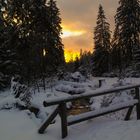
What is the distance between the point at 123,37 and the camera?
52312 millimetres

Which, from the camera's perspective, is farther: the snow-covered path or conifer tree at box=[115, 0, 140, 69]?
conifer tree at box=[115, 0, 140, 69]

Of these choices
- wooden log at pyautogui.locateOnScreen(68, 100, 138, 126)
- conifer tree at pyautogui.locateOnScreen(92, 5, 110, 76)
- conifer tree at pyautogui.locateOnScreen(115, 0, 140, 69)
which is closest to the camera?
wooden log at pyautogui.locateOnScreen(68, 100, 138, 126)

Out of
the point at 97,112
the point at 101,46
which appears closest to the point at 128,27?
the point at 101,46

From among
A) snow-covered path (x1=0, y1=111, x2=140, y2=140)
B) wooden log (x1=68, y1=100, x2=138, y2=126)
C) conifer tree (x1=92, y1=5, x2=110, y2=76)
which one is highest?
conifer tree (x1=92, y1=5, x2=110, y2=76)

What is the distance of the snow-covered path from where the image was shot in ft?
25.6

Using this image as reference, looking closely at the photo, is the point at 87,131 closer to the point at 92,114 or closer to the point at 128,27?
the point at 92,114

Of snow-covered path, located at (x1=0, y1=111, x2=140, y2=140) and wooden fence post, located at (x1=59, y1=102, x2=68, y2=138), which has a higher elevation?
wooden fence post, located at (x1=59, y1=102, x2=68, y2=138)

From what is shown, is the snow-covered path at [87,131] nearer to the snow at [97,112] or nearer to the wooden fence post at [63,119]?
the wooden fence post at [63,119]

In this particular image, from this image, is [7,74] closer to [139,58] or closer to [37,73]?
[37,73]

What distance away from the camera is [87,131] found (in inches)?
330

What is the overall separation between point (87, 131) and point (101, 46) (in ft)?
171

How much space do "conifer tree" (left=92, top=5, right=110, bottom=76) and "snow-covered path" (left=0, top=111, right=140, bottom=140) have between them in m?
49.9

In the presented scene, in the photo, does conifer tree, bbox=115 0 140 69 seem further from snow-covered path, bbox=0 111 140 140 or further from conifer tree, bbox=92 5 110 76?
snow-covered path, bbox=0 111 140 140

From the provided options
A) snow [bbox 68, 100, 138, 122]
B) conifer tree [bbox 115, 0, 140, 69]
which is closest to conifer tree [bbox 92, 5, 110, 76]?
conifer tree [bbox 115, 0, 140, 69]
